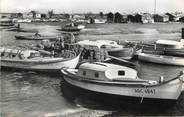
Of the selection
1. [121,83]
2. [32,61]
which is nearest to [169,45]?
[32,61]

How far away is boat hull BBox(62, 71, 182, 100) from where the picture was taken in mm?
21688

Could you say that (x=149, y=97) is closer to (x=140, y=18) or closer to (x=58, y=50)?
(x=58, y=50)

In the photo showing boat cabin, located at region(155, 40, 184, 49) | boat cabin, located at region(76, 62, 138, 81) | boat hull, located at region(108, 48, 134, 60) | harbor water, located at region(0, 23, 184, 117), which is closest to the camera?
harbor water, located at region(0, 23, 184, 117)

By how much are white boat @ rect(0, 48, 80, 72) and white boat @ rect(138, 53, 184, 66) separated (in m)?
9.93

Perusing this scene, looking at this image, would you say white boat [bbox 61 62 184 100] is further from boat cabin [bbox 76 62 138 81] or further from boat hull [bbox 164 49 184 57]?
boat hull [bbox 164 49 184 57]

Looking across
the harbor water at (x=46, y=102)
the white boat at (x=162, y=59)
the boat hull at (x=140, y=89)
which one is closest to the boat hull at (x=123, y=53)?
the white boat at (x=162, y=59)

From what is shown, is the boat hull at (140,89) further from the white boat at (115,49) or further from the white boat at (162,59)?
the white boat at (115,49)

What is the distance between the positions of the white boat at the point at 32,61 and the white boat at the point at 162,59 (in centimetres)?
993

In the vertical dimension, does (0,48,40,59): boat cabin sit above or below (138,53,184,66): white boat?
above

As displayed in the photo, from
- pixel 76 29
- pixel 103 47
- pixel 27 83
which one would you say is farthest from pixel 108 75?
pixel 76 29

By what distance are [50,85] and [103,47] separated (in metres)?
14.4

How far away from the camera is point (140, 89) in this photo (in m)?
22.3

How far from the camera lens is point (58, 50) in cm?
4316

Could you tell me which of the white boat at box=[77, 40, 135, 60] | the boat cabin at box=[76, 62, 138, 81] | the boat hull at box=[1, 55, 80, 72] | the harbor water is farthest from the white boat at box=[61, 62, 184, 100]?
the white boat at box=[77, 40, 135, 60]
